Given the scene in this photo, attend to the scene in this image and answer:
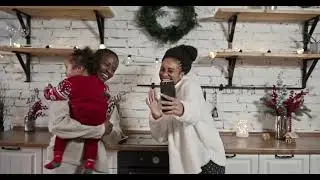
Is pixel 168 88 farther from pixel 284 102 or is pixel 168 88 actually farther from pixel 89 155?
pixel 284 102

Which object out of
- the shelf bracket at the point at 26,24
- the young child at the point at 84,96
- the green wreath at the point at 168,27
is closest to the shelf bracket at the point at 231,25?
the green wreath at the point at 168,27

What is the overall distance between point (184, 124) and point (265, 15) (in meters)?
0.48

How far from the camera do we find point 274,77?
124 centimetres

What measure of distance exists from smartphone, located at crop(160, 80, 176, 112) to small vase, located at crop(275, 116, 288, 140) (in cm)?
41

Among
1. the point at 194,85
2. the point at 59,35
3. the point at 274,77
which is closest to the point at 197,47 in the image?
the point at 194,85

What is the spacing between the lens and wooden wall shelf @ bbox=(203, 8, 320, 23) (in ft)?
4.01

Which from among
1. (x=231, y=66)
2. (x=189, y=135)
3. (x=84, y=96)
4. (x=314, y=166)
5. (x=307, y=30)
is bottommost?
(x=314, y=166)

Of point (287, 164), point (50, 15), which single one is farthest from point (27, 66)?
point (287, 164)

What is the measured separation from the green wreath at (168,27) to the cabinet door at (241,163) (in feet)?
1.40

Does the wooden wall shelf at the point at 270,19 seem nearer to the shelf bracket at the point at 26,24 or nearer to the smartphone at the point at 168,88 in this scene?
the smartphone at the point at 168,88

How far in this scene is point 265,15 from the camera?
1.24 metres

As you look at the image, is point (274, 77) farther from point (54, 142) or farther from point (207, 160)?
point (54, 142)

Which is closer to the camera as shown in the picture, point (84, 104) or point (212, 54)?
point (84, 104)

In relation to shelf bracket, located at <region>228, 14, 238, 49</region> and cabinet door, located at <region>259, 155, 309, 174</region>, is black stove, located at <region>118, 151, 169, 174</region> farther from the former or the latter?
shelf bracket, located at <region>228, 14, 238, 49</region>
